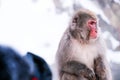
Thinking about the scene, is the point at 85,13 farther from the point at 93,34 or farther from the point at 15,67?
the point at 15,67

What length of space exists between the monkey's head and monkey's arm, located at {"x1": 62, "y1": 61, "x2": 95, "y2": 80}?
122 mm

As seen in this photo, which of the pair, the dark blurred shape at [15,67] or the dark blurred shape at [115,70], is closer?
the dark blurred shape at [15,67]

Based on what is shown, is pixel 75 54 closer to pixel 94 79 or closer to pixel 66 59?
pixel 66 59

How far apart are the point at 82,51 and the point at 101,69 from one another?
135mm

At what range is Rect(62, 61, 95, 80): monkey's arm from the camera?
1235 mm

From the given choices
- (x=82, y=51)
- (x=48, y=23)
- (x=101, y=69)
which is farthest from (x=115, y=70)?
(x=48, y=23)

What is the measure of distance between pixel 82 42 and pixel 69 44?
0.23ft

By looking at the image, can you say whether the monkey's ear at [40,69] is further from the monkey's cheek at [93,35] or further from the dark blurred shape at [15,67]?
the monkey's cheek at [93,35]

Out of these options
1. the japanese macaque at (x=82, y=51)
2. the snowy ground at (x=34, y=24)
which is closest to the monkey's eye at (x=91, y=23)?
the japanese macaque at (x=82, y=51)

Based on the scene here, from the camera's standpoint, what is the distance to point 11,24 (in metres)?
1.13

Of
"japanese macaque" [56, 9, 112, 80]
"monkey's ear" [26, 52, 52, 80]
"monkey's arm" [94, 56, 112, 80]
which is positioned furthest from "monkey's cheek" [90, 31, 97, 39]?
"monkey's ear" [26, 52, 52, 80]

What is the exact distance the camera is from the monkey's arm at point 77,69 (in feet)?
4.05

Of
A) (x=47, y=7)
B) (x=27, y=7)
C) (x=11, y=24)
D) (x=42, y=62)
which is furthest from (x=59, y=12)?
(x=42, y=62)

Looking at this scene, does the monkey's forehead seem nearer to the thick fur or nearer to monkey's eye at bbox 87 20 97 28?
monkey's eye at bbox 87 20 97 28
